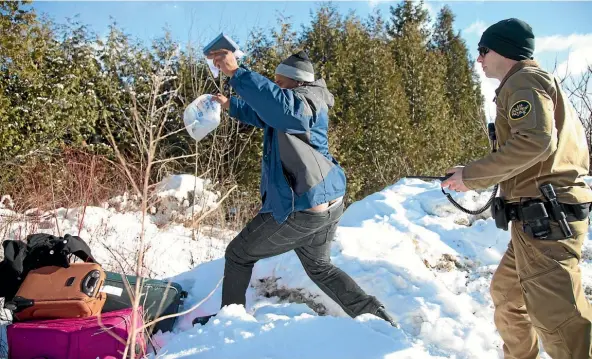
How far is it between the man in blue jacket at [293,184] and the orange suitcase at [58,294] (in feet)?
2.21

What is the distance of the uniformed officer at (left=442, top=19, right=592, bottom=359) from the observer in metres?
1.89

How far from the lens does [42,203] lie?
18.1ft

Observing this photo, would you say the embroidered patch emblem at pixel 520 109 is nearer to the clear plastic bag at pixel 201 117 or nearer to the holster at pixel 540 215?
the holster at pixel 540 215

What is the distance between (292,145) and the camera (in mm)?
2426

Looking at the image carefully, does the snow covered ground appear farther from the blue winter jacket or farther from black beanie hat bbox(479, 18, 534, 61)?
black beanie hat bbox(479, 18, 534, 61)

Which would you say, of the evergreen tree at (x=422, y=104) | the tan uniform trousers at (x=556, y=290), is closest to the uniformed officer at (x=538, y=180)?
the tan uniform trousers at (x=556, y=290)

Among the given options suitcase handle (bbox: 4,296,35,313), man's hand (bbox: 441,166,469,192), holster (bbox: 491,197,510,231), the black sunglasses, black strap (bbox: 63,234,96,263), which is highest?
the black sunglasses

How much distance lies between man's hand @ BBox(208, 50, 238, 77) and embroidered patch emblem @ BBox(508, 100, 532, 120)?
1377mm

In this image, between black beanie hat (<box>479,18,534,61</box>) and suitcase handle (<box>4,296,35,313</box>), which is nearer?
black beanie hat (<box>479,18,534,61</box>)

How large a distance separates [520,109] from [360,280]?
6.32 feet

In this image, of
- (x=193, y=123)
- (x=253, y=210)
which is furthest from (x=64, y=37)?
(x=193, y=123)

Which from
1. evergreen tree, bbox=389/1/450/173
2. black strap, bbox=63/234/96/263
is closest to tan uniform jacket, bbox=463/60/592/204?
black strap, bbox=63/234/96/263

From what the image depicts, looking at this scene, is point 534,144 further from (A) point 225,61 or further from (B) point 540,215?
(A) point 225,61

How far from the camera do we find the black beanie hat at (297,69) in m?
2.60
